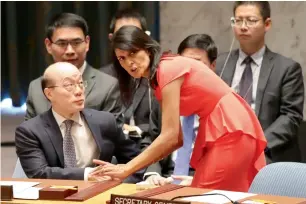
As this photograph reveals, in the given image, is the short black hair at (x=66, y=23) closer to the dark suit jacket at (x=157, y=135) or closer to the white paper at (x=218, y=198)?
the dark suit jacket at (x=157, y=135)

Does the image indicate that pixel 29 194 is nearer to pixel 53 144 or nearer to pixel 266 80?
pixel 53 144

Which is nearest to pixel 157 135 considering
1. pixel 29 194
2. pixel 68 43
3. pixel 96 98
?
pixel 96 98

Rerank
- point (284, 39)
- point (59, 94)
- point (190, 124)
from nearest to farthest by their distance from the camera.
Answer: point (59, 94), point (190, 124), point (284, 39)

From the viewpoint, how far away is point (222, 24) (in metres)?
5.54

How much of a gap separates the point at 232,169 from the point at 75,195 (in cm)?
79

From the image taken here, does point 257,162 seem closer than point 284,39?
Yes

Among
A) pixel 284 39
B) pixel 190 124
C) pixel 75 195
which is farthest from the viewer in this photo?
pixel 284 39

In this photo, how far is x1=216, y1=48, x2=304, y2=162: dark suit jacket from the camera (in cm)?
415

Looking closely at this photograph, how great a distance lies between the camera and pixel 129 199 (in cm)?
235

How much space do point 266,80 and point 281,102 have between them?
0.15 meters

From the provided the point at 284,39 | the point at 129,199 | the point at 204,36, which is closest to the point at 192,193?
the point at 129,199

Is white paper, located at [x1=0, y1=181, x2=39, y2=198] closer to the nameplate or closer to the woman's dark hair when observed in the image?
the nameplate

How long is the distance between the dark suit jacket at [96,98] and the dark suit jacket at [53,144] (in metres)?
0.43

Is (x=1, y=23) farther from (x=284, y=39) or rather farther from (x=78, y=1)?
(x=284, y=39)
